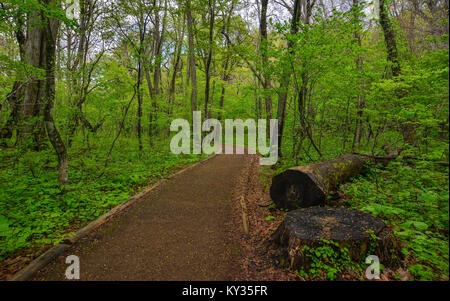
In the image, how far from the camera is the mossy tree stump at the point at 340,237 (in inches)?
100

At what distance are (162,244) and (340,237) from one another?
115 inches

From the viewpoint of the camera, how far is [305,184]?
162 inches

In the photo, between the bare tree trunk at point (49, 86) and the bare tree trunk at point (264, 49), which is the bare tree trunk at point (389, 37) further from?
the bare tree trunk at point (49, 86)

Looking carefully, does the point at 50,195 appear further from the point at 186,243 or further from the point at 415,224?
the point at 415,224

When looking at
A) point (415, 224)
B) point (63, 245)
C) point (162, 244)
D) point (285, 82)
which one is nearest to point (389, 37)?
point (285, 82)

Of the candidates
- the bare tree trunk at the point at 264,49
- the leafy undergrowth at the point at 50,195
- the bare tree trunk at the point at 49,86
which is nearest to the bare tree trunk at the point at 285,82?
the bare tree trunk at the point at 264,49

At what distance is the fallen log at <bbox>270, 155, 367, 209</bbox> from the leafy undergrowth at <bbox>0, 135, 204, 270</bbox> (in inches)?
159

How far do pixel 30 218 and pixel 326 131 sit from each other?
1066cm

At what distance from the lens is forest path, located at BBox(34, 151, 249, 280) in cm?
290

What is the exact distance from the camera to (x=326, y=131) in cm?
957

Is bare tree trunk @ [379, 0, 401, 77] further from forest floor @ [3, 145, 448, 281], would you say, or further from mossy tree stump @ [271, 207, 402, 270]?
mossy tree stump @ [271, 207, 402, 270]

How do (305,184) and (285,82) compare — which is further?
(285,82)

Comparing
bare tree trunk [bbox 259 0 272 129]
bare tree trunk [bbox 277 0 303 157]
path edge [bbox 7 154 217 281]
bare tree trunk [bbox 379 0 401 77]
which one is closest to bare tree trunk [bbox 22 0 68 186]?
path edge [bbox 7 154 217 281]

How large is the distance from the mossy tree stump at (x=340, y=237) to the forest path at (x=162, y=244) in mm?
998
